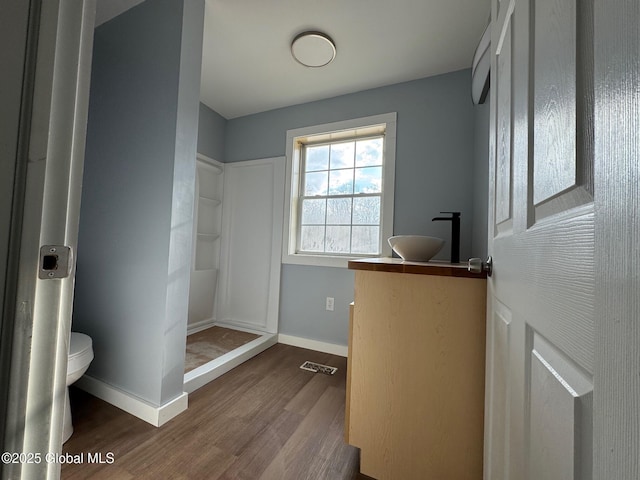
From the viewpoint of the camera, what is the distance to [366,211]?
2430mm

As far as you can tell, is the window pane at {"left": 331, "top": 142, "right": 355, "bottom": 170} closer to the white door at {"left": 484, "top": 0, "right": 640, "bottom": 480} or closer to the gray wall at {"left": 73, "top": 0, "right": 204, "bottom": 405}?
the gray wall at {"left": 73, "top": 0, "right": 204, "bottom": 405}

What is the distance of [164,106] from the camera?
1.47 meters

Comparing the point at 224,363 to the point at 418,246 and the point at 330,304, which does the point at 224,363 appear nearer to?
the point at 330,304

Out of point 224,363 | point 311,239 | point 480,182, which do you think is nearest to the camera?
point 480,182

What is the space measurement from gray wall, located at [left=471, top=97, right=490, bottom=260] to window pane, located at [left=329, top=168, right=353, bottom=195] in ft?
3.48

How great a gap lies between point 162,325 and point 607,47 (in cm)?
177

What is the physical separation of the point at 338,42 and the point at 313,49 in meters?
0.19

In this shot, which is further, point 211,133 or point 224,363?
point 211,133

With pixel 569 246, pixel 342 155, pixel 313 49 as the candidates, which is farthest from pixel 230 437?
pixel 313 49

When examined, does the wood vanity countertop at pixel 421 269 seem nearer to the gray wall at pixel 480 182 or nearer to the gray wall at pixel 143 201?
the gray wall at pixel 480 182

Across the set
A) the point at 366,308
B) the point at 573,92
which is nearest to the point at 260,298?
the point at 366,308

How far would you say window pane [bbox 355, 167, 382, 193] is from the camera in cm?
239

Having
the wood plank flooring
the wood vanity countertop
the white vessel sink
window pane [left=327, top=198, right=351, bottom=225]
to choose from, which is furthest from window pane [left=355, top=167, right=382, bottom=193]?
the wood plank flooring

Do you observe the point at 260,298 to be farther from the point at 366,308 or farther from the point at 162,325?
the point at 366,308
